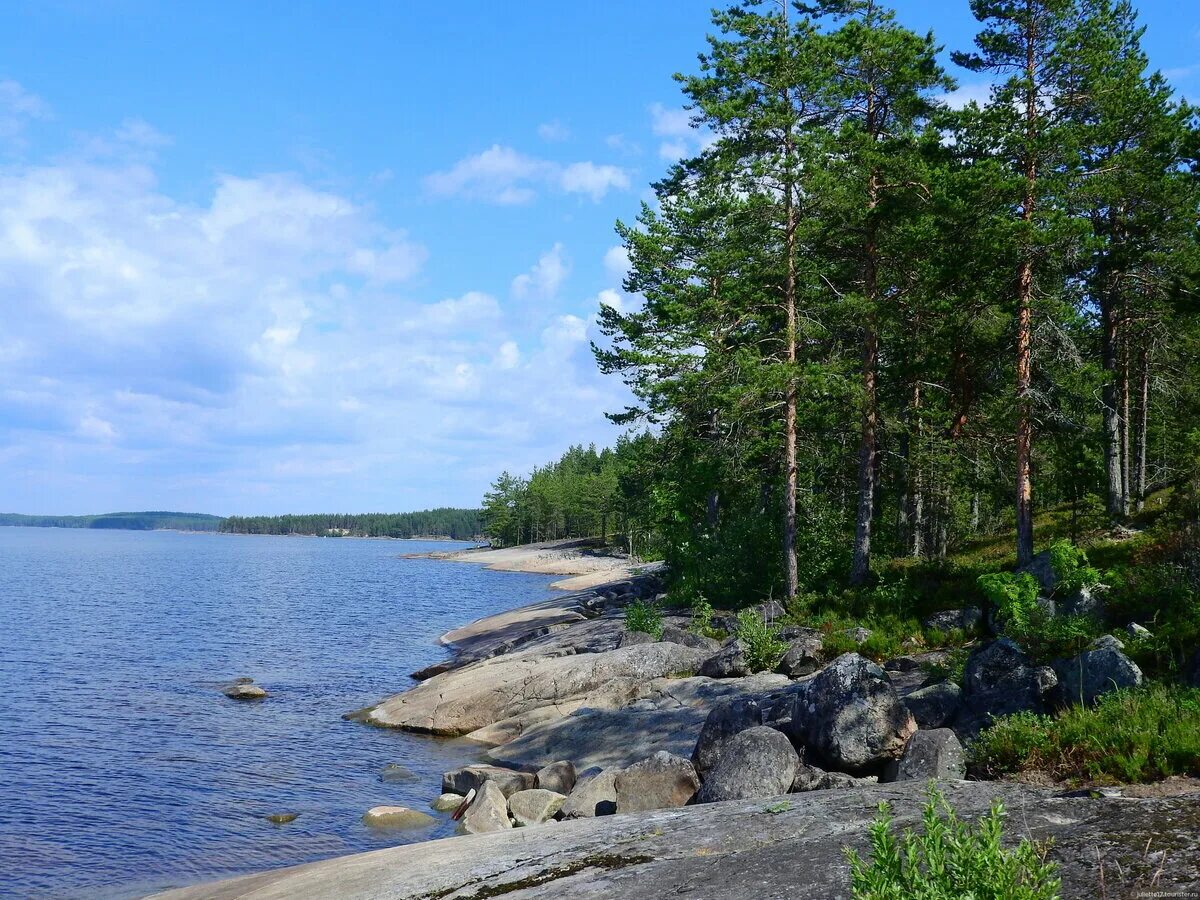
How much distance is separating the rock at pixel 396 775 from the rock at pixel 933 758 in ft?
37.0

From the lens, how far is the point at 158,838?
15094 mm

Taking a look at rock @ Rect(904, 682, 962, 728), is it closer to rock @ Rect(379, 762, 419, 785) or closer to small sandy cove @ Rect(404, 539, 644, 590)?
rock @ Rect(379, 762, 419, 785)

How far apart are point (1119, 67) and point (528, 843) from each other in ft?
91.1

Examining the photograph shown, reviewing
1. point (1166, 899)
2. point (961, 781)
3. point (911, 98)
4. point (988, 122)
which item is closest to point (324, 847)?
point (961, 781)

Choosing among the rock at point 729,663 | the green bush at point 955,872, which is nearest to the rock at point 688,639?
the rock at point 729,663

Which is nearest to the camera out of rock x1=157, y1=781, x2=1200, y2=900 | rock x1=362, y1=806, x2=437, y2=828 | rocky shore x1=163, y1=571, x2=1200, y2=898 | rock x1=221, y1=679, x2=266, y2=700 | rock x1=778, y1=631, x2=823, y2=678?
rock x1=157, y1=781, x2=1200, y2=900

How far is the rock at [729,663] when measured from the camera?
19.9 meters

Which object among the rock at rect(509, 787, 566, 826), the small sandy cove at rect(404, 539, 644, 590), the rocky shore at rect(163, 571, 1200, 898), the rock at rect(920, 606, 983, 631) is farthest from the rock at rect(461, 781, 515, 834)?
the small sandy cove at rect(404, 539, 644, 590)

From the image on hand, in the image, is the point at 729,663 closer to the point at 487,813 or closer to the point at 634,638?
the point at 634,638

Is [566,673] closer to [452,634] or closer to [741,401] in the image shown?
[741,401]

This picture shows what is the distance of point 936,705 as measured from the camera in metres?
12.9

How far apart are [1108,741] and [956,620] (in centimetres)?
1268

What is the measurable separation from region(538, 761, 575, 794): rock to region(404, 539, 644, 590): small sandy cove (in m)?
55.8

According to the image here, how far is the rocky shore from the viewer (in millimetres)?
7262
